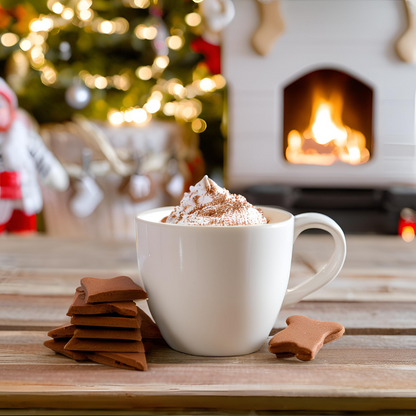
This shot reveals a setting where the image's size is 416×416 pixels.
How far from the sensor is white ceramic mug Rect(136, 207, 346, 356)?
0.41 meters

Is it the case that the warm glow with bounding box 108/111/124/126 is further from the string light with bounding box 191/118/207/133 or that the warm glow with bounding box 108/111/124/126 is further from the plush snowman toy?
the plush snowman toy

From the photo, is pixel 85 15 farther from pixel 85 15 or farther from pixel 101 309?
pixel 101 309

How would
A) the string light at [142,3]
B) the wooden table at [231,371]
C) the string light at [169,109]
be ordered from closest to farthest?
the wooden table at [231,371]
the string light at [142,3]
the string light at [169,109]

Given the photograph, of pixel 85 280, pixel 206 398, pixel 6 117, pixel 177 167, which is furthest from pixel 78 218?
pixel 206 398

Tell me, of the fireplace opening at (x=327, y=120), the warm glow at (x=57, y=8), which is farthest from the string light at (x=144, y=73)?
the fireplace opening at (x=327, y=120)

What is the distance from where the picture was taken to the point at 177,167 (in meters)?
2.14

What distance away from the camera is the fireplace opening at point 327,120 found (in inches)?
77.7

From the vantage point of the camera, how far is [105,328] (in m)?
0.40

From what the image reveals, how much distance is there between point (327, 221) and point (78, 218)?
188 cm

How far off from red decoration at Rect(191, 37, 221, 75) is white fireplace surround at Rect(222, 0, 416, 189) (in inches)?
5.6

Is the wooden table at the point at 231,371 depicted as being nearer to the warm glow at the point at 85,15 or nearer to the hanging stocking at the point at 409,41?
the hanging stocking at the point at 409,41

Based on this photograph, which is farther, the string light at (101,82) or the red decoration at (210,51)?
the string light at (101,82)

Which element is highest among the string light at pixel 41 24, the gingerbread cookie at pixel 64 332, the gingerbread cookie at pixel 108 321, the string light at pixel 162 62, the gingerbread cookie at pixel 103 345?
the string light at pixel 41 24

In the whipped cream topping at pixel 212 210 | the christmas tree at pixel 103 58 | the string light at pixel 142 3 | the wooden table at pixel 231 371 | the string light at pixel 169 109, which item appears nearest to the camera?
the wooden table at pixel 231 371
